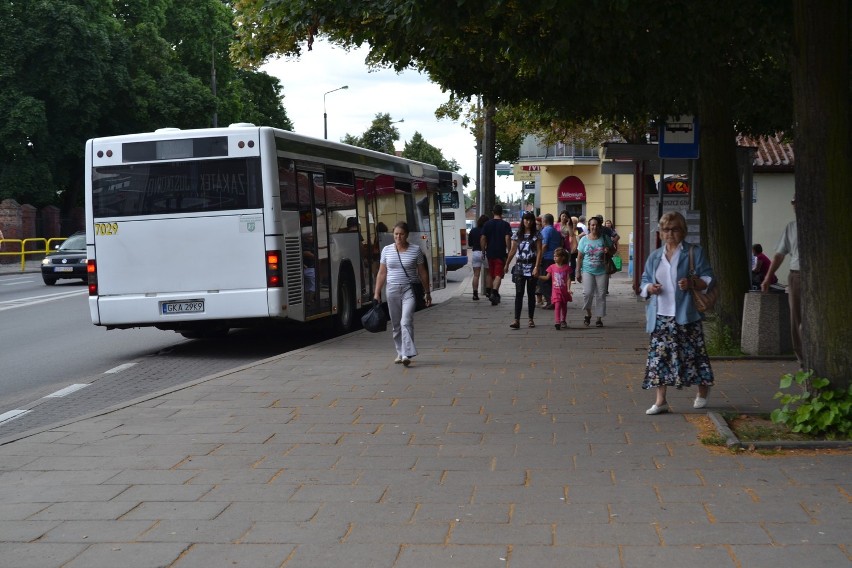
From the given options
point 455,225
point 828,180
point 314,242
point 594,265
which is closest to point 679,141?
point 594,265

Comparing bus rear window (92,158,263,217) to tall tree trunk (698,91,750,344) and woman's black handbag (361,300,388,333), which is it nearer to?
woman's black handbag (361,300,388,333)

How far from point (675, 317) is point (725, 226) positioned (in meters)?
4.90

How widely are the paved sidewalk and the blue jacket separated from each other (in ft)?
2.60

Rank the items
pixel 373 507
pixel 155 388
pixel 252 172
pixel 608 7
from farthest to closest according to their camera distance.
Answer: pixel 252 172
pixel 155 388
pixel 608 7
pixel 373 507

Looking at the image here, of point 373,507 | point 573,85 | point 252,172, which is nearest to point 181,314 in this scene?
point 252,172

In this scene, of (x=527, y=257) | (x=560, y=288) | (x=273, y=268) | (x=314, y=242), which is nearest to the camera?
(x=273, y=268)

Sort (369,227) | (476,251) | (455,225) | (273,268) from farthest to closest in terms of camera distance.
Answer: (455,225)
(476,251)
(369,227)
(273,268)

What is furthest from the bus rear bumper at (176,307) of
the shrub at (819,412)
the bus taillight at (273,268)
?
the shrub at (819,412)

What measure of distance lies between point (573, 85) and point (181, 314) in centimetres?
647

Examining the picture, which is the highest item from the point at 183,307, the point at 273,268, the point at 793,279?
the point at 273,268

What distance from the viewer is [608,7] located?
11.0 m

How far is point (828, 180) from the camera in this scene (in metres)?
7.98

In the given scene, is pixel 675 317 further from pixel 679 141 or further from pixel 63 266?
pixel 63 266

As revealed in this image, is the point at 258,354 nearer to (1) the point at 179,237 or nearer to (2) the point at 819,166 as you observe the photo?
(1) the point at 179,237
